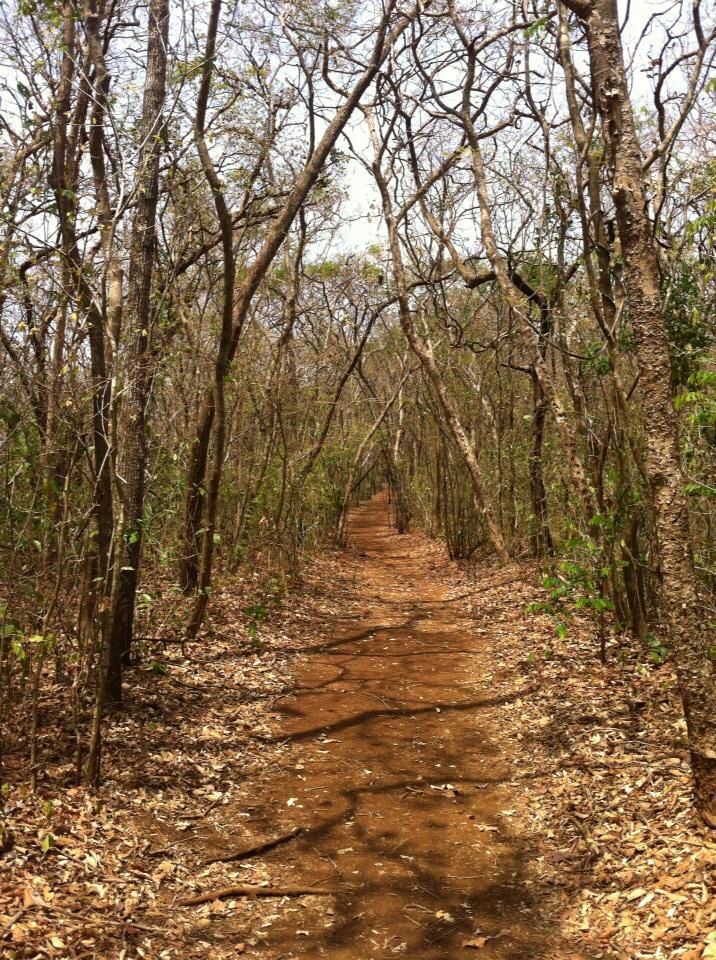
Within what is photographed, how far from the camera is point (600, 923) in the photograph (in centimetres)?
349

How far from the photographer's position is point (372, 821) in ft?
15.4

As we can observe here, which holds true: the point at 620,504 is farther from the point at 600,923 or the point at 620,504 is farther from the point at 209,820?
the point at 209,820

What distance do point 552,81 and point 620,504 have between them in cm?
702

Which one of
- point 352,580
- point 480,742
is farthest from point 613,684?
point 352,580

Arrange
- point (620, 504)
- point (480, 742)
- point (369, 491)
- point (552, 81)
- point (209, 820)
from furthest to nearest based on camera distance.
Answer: point (369, 491) → point (552, 81) → point (620, 504) → point (480, 742) → point (209, 820)

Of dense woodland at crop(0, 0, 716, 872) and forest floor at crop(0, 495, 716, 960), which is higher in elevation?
dense woodland at crop(0, 0, 716, 872)

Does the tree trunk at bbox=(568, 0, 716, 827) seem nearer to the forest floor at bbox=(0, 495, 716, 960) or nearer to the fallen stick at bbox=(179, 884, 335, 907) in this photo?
the forest floor at bbox=(0, 495, 716, 960)

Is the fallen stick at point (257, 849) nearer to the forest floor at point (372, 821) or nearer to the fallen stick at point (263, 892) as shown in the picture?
the forest floor at point (372, 821)

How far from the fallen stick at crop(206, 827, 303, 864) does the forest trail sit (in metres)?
0.07

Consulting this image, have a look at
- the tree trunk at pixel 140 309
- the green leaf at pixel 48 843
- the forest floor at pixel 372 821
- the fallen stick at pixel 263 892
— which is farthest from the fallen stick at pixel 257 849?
the tree trunk at pixel 140 309

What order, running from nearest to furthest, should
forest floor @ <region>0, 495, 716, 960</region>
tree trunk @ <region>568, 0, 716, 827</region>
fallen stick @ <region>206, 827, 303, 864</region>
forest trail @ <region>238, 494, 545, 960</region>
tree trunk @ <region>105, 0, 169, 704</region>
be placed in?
forest floor @ <region>0, 495, 716, 960</region>, forest trail @ <region>238, 494, 545, 960</region>, tree trunk @ <region>568, 0, 716, 827</region>, fallen stick @ <region>206, 827, 303, 864</region>, tree trunk @ <region>105, 0, 169, 704</region>

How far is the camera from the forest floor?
3422 millimetres

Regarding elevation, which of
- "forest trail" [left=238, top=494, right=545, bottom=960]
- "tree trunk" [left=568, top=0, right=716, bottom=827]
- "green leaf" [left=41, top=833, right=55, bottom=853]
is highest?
"tree trunk" [left=568, top=0, right=716, bottom=827]

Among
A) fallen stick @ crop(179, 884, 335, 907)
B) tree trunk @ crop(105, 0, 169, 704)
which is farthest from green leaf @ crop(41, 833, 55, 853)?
tree trunk @ crop(105, 0, 169, 704)
